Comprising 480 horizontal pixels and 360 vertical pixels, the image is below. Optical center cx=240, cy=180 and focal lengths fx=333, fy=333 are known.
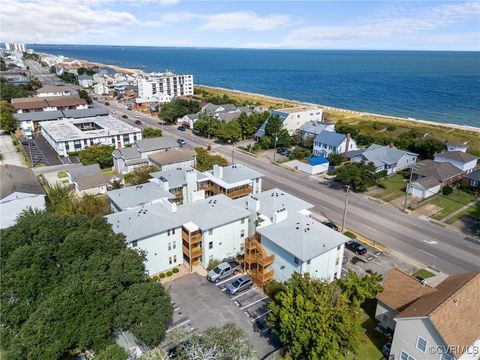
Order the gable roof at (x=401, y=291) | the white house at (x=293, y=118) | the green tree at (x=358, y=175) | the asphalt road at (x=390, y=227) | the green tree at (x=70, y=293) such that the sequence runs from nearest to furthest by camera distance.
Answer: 1. the green tree at (x=70, y=293)
2. the gable roof at (x=401, y=291)
3. the asphalt road at (x=390, y=227)
4. the green tree at (x=358, y=175)
5. the white house at (x=293, y=118)

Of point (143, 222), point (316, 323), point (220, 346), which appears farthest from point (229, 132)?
point (220, 346)

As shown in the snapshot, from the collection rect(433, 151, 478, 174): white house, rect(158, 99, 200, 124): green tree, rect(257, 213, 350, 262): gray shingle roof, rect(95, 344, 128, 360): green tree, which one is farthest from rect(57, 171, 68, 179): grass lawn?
rect(433, 151, 478, 174): white house

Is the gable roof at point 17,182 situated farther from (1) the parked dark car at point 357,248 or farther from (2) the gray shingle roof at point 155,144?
(1) the parked dark car at point 357,248

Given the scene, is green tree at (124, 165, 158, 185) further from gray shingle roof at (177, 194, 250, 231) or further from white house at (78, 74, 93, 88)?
white house at (78, 74, 93, 88)

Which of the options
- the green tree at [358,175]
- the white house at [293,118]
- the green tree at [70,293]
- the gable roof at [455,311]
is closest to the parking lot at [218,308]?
the green tree at [70,293]

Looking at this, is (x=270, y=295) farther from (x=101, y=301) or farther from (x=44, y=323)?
(x=44, y=323)

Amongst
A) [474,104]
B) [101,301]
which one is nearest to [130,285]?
[101,301]
